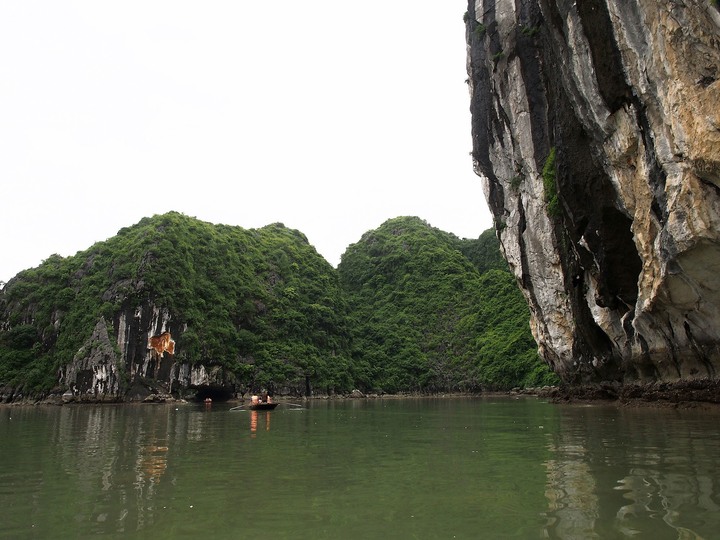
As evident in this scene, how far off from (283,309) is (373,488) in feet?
229

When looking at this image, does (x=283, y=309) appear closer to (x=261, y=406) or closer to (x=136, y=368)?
(x=136, y=368)

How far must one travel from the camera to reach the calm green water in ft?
16.9

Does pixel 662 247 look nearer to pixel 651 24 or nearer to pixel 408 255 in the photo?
pixel 651 24

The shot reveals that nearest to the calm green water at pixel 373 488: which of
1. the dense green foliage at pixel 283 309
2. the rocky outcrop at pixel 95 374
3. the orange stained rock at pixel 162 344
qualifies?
the rocky outcrop at pixel 95 374

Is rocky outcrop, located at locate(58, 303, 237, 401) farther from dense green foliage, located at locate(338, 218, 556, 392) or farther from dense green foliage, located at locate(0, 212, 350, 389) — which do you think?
dense green foliage, located at locate(338, 218, 556, 392)

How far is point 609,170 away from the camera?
18.0 meters

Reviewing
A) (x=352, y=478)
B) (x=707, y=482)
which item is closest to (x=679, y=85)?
(x=707, y=482)

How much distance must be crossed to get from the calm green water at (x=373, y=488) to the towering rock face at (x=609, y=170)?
630 cm

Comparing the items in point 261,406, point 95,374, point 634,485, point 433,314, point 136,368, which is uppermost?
point 433,314

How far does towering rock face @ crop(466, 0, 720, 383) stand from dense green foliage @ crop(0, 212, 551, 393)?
33.1 m

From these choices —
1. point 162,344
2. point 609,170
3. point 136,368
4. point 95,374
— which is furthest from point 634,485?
point 162,344

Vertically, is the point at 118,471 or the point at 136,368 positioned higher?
the point at 136,368

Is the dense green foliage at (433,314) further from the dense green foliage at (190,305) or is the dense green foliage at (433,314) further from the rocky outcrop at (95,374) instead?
the rocky outcrop at (95,374)

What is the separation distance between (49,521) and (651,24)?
15.7m
